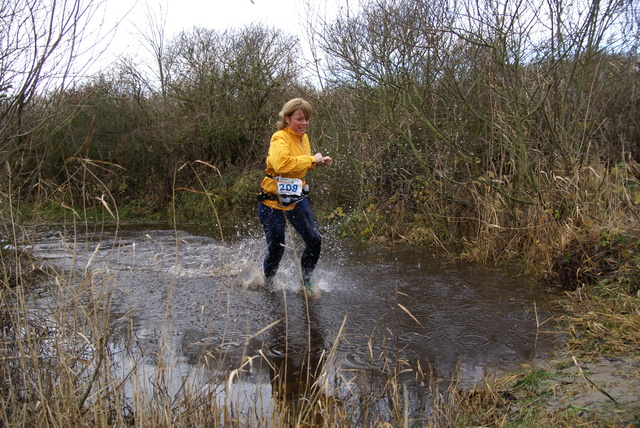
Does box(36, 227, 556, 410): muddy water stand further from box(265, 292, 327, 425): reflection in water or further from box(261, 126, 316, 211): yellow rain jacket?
box(261, 126, 316, 211): yellow rain jacket

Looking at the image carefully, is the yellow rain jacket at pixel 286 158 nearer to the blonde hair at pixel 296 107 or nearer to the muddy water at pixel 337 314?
the blonde hair at pixel 296 107

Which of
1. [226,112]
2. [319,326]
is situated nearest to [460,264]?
[319,326]

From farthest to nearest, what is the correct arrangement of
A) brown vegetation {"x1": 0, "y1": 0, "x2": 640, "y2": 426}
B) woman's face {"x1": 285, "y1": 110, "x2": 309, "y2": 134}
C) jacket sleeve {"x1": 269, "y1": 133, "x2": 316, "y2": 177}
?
woman's face {"x1": 285, "y1": 110, "x2": 309, "y2": 134} → jacket sleeve {"x1": 269, "y1": 133, "x2": 316, "y2": 177} → brown vegetation {"x1": 0, "y1": 0, "x2": 640, "y2": 426}

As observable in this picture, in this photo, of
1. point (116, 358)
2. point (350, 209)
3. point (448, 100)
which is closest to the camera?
point (116, 358)

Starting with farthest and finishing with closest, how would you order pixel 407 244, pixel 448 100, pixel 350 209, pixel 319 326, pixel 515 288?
pixel 350 209 → pixel 407 244 → pixel 448 100 → pixel 515 288 → pixel 319 326

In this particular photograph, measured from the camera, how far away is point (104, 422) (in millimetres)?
2568

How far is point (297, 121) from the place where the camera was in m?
5.36

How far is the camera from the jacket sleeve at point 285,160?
5.23 metres

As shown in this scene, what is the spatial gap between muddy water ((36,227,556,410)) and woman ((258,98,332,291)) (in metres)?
0.33

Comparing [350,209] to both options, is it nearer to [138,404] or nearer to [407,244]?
[407,244]

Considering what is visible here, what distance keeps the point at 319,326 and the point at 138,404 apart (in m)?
2.27

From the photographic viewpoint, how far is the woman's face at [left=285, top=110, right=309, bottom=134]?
534 cm

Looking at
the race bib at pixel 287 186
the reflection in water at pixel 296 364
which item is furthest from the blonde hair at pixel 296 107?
the reflection in water at pixel 296 364

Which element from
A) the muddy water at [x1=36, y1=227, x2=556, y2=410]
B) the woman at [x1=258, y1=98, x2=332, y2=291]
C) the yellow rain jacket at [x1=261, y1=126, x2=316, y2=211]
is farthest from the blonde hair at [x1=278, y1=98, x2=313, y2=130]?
the muddy water at [x1=36, y1=227, x2=556, y2=410]
